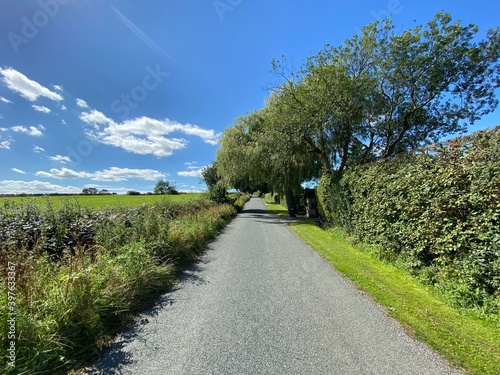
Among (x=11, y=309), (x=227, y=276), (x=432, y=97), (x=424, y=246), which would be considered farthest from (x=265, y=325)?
(x=432, y=97)

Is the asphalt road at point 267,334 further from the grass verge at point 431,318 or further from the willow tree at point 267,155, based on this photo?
the willow tree at point 267,155

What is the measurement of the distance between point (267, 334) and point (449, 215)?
3774mm

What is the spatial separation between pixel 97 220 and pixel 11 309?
12.9 feet

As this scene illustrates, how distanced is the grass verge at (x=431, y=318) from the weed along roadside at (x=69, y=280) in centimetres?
404

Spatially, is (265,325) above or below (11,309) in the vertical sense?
below

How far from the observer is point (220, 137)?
931 inches

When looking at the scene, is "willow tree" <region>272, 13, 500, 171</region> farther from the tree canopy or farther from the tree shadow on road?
the tree shadow on road

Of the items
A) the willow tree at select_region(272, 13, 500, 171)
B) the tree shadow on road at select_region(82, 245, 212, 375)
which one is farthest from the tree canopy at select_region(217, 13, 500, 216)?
the tree shadow on road at select_region(82, 245, 212, 375)

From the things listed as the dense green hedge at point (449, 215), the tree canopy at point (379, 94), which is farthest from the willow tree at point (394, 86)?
the dense green hedge at point (449, 215)

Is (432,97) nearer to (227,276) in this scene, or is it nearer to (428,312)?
(428,312)

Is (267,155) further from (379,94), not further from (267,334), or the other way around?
(267,334)

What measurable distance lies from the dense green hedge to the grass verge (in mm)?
323

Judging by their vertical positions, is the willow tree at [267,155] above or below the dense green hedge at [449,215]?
above
